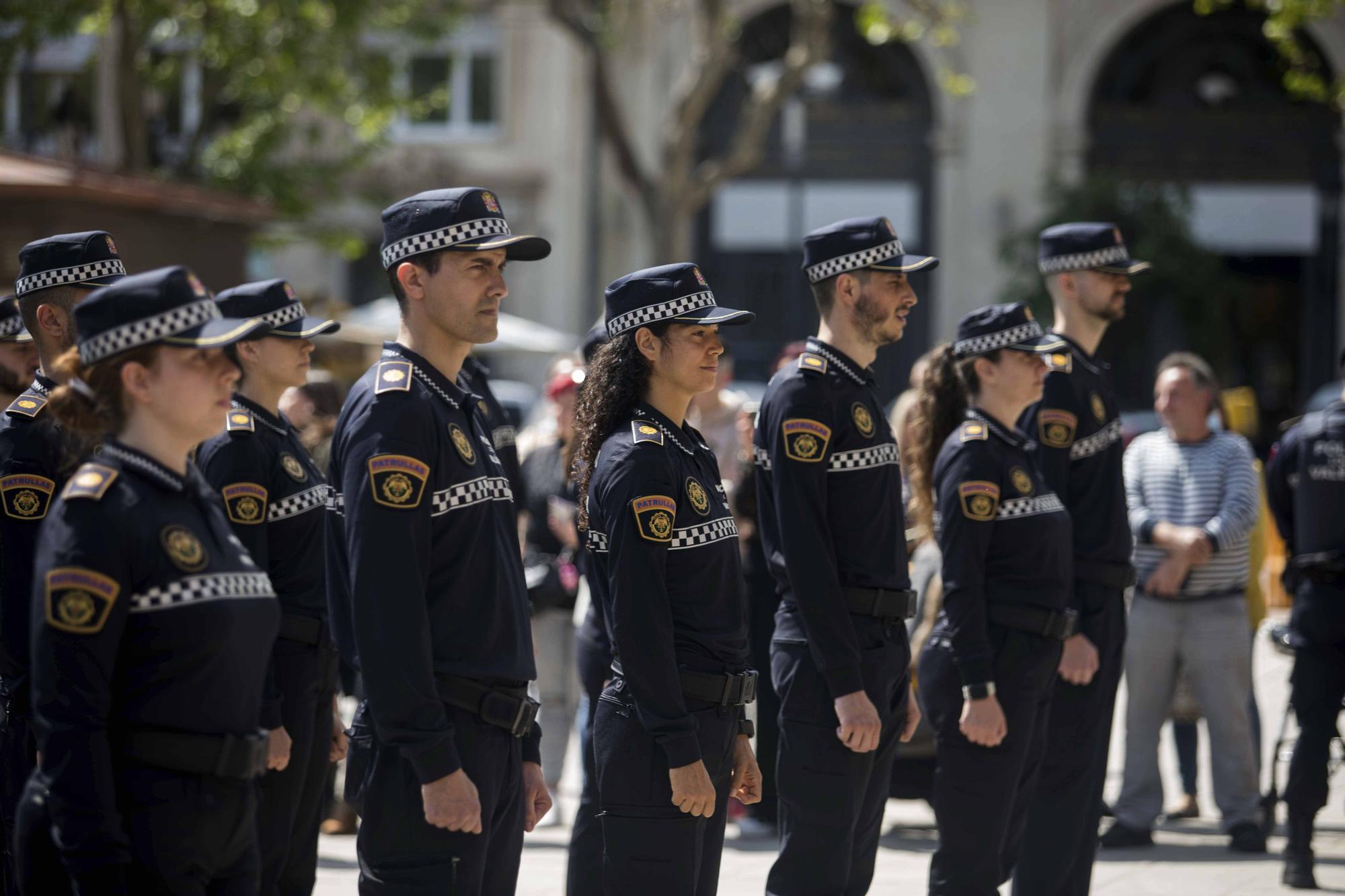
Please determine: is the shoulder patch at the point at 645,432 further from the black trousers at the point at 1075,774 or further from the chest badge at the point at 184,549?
the black trousers at the point at 1075,774

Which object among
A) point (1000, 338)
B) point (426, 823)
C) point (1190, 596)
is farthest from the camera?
point (1190, 596)

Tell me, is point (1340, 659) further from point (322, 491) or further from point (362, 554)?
point (362, 554)

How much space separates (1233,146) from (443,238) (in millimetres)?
26938

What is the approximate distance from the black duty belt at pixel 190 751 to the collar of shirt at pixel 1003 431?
10.4 ft

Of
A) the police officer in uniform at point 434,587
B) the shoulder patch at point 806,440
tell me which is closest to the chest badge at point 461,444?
the police officer in uniform at point 434,587

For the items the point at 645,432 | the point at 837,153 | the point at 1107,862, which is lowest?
the point at 1107,862

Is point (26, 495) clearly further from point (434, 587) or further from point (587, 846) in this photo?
point (587, 846)

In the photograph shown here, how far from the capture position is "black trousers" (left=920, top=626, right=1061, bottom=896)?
17.5 feet

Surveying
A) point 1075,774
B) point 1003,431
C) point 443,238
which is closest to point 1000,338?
point 1003,431

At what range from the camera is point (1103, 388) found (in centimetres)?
618

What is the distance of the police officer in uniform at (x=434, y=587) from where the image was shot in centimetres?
365

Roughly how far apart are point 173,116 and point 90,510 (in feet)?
79.7

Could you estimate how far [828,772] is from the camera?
483cm

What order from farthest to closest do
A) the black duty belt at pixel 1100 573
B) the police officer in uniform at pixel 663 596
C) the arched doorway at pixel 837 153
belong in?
the arched doorway at pixel 837 153, the black duty belt at pixel 1100 573, the police officer in uniform at pixel 663 596
